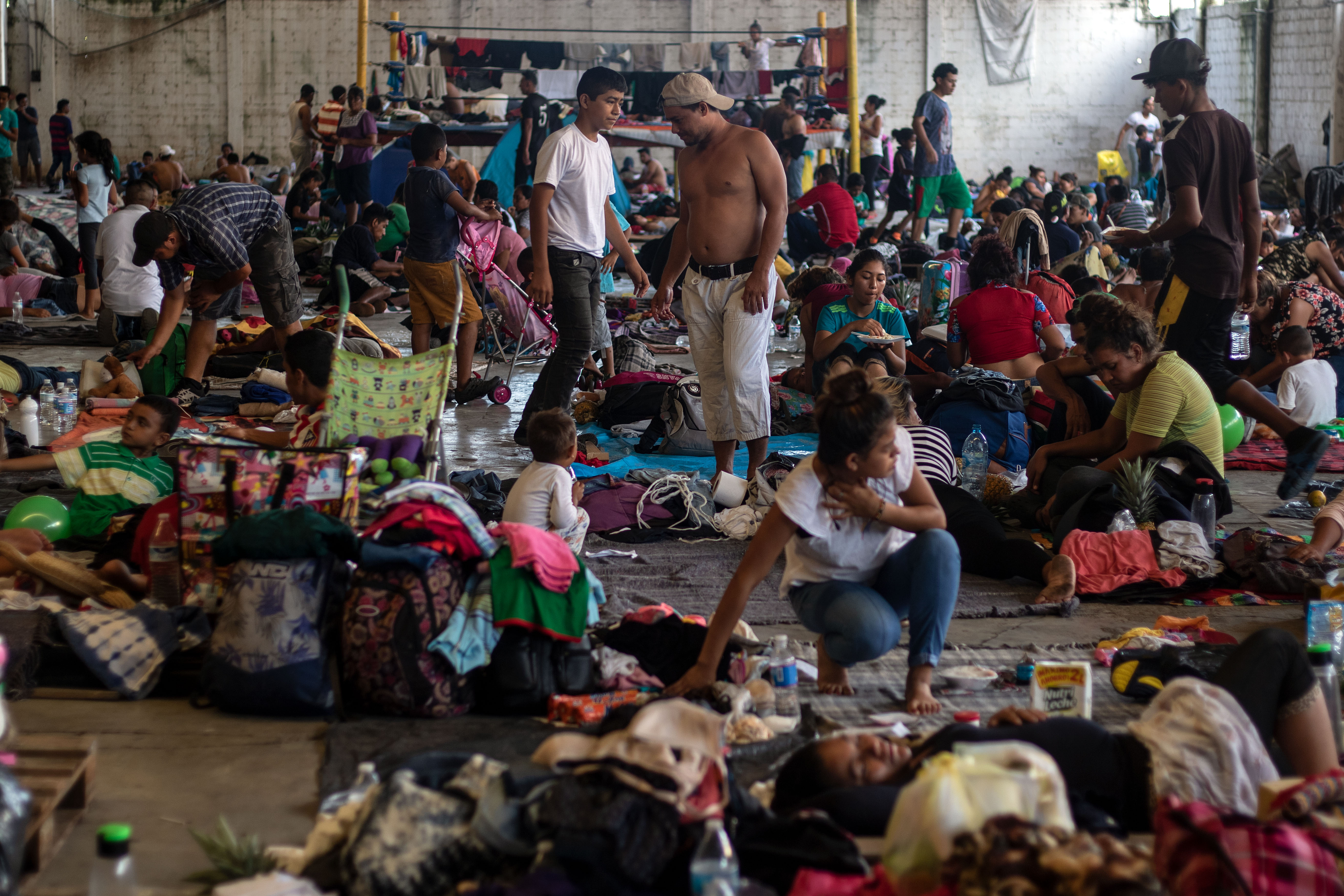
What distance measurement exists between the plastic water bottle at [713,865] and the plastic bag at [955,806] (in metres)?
0.30

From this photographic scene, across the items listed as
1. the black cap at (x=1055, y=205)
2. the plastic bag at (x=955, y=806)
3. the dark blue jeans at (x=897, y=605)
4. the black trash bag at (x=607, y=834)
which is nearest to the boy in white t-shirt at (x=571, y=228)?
the dark blue jeans at (x=897, y=605)

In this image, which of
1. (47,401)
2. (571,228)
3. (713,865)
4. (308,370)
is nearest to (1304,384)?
(571,228)

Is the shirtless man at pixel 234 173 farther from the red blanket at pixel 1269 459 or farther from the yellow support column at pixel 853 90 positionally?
the red blanket at pixel 1269 459

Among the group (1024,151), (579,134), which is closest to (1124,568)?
(579,134)

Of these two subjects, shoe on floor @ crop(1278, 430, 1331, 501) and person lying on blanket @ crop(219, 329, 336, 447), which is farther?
shoe on floor @ crop(1278, 430, 1331, 501)

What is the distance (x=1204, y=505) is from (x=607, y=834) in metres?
3.46

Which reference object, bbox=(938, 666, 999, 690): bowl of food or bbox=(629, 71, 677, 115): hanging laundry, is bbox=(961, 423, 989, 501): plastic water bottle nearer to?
bbox=(938, 666, 999, 690): bowl of food

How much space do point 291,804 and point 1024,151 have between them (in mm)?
23717

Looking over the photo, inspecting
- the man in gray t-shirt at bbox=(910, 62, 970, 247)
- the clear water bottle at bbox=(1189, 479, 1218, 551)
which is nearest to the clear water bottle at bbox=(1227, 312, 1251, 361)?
the clear water bottle at bbox=(1189, 479, 1218, 551)

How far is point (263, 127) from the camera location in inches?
945

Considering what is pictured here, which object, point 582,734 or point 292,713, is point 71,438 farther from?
point 582,734

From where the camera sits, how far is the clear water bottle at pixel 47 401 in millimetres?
7367

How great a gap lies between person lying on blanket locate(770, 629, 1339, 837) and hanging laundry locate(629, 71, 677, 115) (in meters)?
14.2

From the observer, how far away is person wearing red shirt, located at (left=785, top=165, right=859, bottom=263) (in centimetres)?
1221
